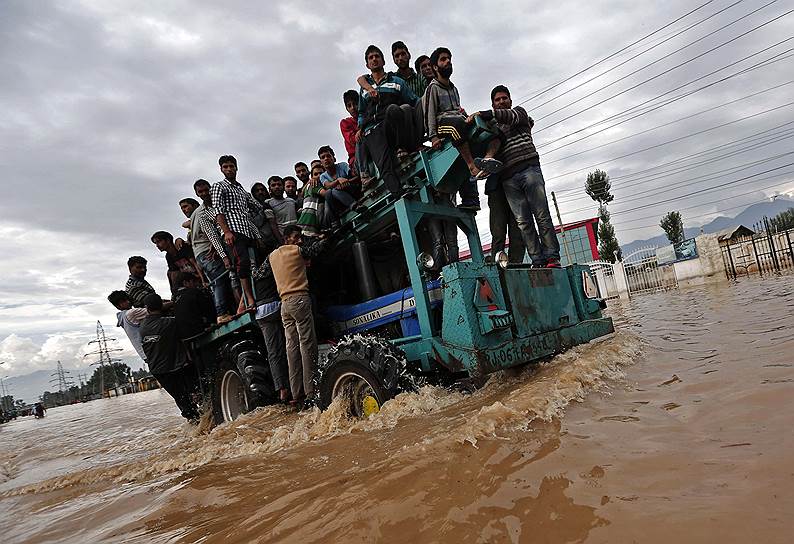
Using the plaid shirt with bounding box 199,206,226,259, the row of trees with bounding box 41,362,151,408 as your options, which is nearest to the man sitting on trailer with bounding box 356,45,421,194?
the plaid shirt with bounding box 199,206,226,259

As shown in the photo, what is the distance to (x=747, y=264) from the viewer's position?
18.1 meters

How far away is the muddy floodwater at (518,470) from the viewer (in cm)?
147

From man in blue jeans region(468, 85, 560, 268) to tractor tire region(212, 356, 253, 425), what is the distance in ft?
13.3

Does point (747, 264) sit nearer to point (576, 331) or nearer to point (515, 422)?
point (576, 331)

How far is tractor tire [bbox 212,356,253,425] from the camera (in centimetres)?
614

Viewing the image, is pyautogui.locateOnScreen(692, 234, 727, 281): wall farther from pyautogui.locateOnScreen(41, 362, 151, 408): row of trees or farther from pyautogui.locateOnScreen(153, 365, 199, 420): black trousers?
pyautogui.locateOnScreen(41, 362, 151, 408): row of trees

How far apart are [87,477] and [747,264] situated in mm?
21330

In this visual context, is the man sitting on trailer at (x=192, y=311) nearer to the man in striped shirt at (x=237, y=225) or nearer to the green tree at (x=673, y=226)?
the man in striped shirt at (x=237, y=225)

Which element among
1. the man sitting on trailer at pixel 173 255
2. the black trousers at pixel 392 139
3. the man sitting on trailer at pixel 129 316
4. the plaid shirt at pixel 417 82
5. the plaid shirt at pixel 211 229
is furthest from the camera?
the man sitting on trailer at pixel 173 255

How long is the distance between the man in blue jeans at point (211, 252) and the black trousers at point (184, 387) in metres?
1.31

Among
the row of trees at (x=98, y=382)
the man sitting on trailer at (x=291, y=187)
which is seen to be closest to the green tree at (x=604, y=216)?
the man sitting on trailer at (x=291, y=187)

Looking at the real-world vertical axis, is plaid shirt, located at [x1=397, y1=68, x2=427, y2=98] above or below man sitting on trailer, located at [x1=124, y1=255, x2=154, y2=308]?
above

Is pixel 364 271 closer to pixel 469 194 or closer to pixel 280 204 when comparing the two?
pixel 469 194

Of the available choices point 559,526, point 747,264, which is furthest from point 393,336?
point 747,264
